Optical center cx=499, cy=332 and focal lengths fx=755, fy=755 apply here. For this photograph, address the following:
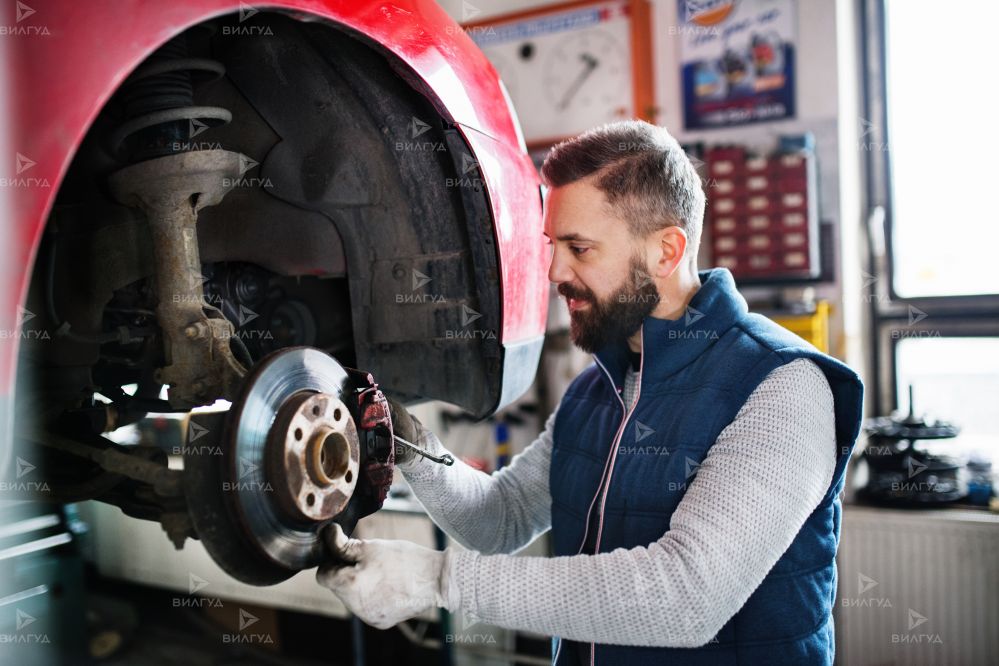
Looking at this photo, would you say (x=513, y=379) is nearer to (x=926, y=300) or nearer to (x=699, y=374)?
(x=699, y=374)

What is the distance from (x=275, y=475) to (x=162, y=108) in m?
0.42

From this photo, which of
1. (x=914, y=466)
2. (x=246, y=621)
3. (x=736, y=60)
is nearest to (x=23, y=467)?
(x=914, y=466)

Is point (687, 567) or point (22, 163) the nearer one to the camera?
point (22, 163)

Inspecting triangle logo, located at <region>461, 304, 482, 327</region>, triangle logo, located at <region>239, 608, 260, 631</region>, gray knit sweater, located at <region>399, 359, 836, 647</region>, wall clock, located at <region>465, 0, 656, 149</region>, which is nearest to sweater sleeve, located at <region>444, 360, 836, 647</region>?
gray knit sweater, located at <region>399, 359, 836, 647</region>

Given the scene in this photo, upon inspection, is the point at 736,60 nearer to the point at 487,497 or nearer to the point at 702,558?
the point at 487,497

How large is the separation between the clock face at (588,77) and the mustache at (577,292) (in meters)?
1.95

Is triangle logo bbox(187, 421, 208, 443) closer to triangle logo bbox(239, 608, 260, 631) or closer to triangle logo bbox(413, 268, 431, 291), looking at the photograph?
triangle logo bbox(413, 268, 431, 291)

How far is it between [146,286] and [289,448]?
1.33ft

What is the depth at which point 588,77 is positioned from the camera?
2959mm

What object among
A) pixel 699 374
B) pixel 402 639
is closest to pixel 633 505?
pixel 699 374

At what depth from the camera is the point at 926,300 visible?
265 centimetres

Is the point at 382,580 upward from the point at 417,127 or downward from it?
downward

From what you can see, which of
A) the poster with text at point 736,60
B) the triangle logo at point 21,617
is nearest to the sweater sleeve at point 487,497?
the triangle logo at point 21,617

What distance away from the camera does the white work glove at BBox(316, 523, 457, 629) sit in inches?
30.4
